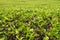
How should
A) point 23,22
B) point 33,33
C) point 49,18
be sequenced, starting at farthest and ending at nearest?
1. point 49,18
2. point 23,22
3. point 33,33

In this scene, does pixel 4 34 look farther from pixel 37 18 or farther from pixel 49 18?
pixel 49 18

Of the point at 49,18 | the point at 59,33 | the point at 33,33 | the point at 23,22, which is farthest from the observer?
the point at 49,18

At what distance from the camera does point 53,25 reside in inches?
291

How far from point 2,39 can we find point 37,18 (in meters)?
1.98

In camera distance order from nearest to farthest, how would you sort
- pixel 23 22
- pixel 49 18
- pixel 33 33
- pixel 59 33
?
pixel 33 33, pixel 59 33, pixel 23 22, pixel 49 18

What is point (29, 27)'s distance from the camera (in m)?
7.02

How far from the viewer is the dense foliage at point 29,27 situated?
6.63 meters

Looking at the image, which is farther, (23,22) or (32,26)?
(23,22)

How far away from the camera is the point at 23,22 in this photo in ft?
25.4

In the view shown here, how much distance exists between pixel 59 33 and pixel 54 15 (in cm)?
175

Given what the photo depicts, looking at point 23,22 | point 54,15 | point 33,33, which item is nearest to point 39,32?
point 33,33

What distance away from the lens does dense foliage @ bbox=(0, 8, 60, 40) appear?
21.8ft

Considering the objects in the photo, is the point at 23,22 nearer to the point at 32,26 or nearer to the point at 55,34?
the point at 32,26

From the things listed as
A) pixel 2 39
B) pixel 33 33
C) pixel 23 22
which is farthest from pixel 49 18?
pixel 2 39
